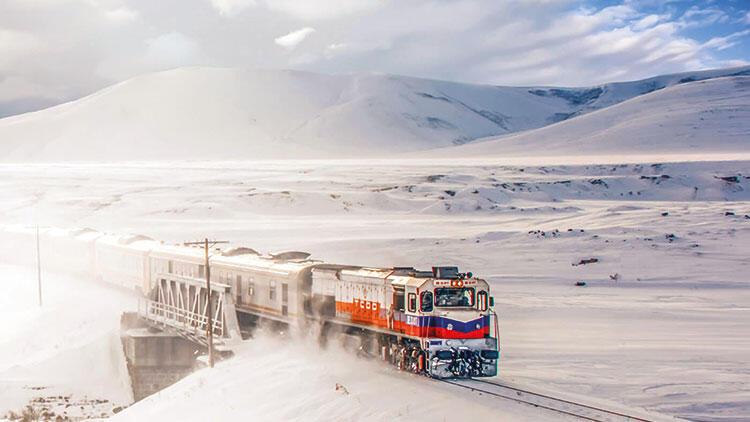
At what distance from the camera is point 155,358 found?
3578cm

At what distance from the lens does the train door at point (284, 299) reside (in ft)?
97.2

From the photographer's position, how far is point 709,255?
52594 mm

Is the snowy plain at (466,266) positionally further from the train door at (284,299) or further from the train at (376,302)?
the train door at (284,299)

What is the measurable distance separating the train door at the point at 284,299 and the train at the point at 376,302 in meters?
0.04

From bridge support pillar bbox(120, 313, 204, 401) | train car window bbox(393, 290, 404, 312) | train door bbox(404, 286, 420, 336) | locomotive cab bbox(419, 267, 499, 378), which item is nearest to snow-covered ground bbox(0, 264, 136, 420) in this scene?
bridge support pillar bbox(120, 313, 204, 401)

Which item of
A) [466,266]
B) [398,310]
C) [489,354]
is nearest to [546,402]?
[489,354]

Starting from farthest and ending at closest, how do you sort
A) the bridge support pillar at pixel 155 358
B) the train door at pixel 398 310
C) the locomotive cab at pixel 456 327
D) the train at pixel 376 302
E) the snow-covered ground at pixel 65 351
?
the bridge support pillar at pixel 155 358, the snow-covered ground at pixel 65 351, the train door at pixel 398 310, the train at pixel 376 302, the locomotive cab at pixel 456 327

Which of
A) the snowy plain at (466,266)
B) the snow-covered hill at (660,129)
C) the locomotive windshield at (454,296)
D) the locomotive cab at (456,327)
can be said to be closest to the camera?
the locomotive cab at (456,327)

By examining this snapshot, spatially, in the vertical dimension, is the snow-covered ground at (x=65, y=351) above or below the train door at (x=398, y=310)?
below

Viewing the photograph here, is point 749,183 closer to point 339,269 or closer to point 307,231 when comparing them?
point 307,231

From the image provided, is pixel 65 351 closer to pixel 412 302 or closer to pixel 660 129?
pixel 412 302

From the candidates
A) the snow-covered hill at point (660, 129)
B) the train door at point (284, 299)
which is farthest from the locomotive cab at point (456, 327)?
the snow-covered hill at point (660, 129)

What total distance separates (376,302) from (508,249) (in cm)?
3196

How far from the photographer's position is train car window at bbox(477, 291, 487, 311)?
23875 millimetres
